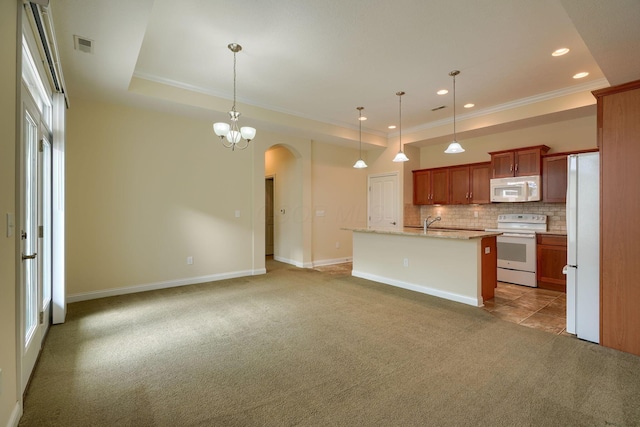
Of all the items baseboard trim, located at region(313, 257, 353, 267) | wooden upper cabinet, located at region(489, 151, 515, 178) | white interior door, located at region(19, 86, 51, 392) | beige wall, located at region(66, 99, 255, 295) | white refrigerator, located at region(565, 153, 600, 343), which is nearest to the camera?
white interior door, located at region(19, 86, 51, 392)

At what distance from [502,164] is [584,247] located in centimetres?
295

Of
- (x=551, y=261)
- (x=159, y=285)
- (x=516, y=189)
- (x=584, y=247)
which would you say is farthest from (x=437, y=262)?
(x=159, y=285)

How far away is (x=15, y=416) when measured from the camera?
1731 millimetres

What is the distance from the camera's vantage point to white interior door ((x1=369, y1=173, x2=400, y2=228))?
23.1 feet

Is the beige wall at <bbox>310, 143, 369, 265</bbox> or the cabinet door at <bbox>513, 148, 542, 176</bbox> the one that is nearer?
the cabinet door at <bbox>513, 148, 542, 176</bbox>

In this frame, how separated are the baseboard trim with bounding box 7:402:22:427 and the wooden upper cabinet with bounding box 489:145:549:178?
6.54 m

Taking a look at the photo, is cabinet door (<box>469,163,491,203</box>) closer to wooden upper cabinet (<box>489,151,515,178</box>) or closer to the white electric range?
wooden upper cabinet (<box>489,151,515,178</box>)

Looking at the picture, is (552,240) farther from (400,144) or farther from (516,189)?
(400,144)

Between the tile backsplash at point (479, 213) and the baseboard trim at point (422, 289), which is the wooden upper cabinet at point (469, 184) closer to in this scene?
the tile backsplash at point (479, 213)

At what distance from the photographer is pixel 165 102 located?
4254 mm

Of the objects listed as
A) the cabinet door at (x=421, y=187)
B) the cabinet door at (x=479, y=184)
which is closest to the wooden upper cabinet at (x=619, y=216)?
the cabinet door at (x=479, y=184)

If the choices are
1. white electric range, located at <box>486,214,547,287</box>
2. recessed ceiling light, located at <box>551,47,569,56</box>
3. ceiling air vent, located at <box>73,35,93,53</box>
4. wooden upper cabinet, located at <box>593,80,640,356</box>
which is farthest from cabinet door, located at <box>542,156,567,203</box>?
ceiling air vent, located at <box>73,35,93,53</box>

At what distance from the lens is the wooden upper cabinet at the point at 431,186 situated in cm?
653

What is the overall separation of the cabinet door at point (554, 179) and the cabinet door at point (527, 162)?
0.36ft
